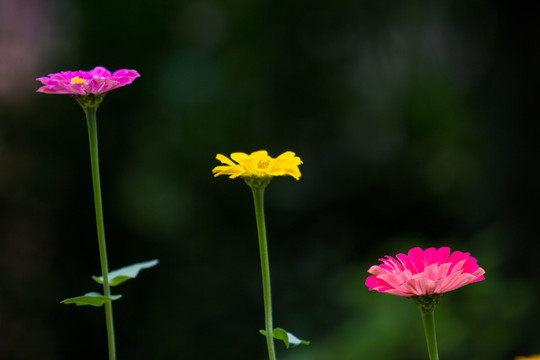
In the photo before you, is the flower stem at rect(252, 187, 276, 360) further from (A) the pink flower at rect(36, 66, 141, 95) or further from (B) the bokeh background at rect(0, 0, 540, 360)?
(B) the bokeh background at rect(0, 0, 540, 360)

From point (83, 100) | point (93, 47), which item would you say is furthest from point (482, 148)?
point (83, 100)

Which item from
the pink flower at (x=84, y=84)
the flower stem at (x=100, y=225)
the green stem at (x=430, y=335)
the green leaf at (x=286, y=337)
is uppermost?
the pink flower at (x=84, y=84)

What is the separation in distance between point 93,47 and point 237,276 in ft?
1.98

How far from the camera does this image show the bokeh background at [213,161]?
1.66 metres

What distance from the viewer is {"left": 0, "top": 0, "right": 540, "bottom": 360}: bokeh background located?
5.45ft

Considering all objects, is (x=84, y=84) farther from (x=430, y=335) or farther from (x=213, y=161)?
(x=213, y=161)

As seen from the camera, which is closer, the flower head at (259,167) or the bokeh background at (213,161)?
the flower head at (259,167)

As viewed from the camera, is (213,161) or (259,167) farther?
(213,161)

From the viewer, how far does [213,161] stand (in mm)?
1606

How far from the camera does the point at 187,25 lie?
172 centimetres

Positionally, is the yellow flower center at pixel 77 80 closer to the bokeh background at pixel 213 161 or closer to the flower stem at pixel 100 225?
the flower stem at pixel 100 225

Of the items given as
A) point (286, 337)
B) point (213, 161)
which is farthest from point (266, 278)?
point (213, 161)

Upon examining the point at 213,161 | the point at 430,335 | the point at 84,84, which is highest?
the point at 213,161

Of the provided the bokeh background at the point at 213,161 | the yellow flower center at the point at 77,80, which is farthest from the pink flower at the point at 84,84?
the bokeh background at the point at 213,161
